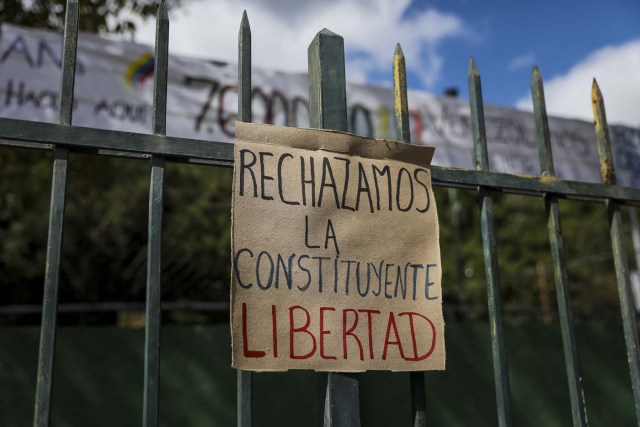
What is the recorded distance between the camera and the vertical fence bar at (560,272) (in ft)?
5.90

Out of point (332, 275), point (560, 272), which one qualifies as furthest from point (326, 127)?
point (560, 272)

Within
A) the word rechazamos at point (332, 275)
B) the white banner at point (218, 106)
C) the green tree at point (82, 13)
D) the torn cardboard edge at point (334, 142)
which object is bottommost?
the word rechazamos at point (332, 275)

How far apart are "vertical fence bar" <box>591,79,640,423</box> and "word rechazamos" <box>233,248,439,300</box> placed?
68 centimetres

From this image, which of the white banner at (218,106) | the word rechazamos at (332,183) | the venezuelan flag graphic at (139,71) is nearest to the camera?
the word rechazamos at (332,183)

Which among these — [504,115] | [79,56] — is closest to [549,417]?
Answer: [504,115]

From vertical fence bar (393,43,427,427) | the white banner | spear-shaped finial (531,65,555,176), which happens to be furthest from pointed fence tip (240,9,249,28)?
the white banner

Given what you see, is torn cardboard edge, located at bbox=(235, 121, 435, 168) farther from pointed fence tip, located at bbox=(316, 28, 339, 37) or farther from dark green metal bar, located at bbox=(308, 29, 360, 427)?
pointed fence tip, located at bbox=(316, 28, 339, 37)

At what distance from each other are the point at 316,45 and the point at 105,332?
218cm

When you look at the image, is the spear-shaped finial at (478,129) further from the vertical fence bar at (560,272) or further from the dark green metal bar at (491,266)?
the vertical fence bar at (560,272)

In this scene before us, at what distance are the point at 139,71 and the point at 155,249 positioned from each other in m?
4.41

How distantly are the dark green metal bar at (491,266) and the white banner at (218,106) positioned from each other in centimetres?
380

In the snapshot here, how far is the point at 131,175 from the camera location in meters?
15.1

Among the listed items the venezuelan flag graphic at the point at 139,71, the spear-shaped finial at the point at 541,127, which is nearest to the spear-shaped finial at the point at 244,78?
the spear-shaped finial at the point at 541,127

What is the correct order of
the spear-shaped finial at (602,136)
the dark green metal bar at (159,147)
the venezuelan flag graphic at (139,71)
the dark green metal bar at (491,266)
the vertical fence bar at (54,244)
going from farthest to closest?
1. the venezuelan flag graphic at (139,71)
2. the spear-shaped finial at (602,136)
3. the dark green metal bar at (491,266)
4. the dark green metal bar at (159,147)
5. the vertical fence bar at (54,244)
